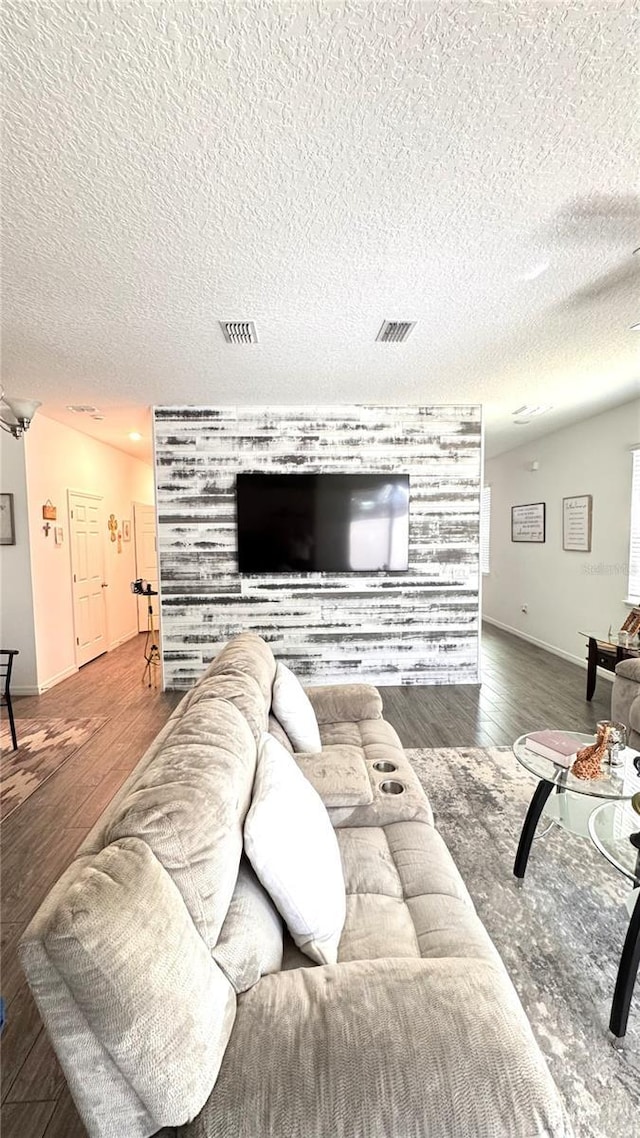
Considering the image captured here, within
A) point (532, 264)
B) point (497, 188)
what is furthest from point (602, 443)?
point (497, 188)

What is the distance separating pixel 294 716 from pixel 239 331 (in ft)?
7.19

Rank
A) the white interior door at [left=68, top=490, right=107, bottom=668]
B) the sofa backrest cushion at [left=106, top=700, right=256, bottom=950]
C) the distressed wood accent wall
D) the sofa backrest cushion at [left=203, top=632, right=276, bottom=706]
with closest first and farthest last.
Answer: the sofa backrest cushion at [left=106, top=700, right=256, bottom=950] < the sofa backrest cushion at [left=203, top=632, right=276, bottom=706] < the distressed wood accent wall < the white interior door at [left=68, top=490, right=107, bottom=668]

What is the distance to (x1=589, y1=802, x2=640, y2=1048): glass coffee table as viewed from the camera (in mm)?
1391

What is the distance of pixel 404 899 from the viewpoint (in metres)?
1.37

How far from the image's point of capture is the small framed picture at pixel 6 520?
4516 millimetres

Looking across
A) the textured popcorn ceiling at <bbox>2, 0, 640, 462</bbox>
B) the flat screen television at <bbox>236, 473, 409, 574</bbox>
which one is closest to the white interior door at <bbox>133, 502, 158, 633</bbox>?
the flat screen television at <bbox>236, 473, 409, 574</bbox>

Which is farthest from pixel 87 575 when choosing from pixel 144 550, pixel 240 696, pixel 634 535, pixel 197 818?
pixel 634 535

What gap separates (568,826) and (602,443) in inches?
165

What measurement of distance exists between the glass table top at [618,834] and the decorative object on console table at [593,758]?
12 centimetres

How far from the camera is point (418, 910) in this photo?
1.30 metres

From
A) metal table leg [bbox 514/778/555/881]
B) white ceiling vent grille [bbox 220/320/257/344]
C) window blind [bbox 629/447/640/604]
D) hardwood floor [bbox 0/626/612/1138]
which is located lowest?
hardwood floor [bbox 0/626/612/1138]

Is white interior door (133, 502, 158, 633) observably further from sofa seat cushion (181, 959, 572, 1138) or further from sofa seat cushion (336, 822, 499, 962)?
sofa seat cushion (181, 959, 572, 1138)

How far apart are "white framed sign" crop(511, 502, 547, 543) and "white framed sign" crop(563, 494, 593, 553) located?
1.77 ft

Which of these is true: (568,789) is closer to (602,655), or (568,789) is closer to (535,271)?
(535,271)
